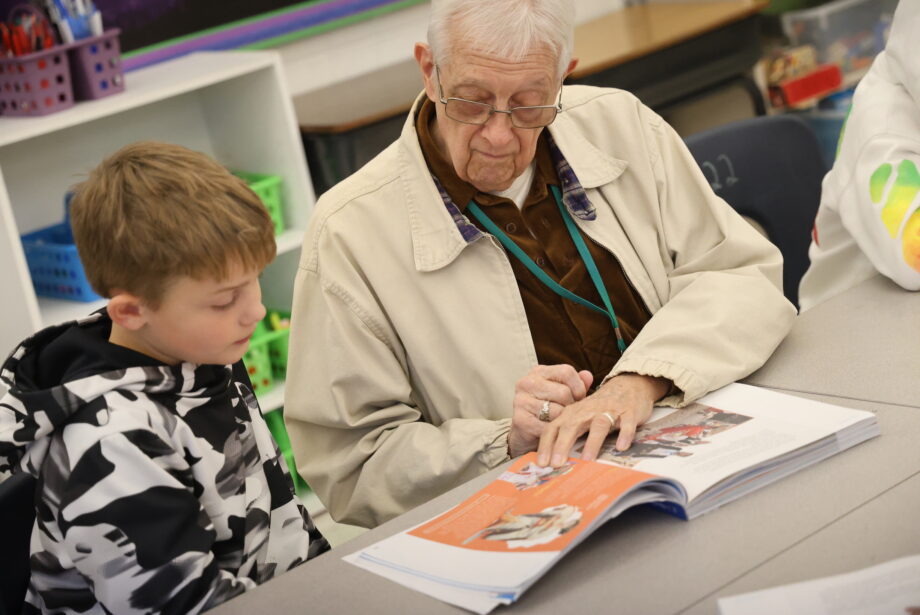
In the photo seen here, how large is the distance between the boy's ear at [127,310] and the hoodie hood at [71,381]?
0.03 metres

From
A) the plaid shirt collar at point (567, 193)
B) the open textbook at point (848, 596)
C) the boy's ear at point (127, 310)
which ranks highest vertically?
the boy's ear at point (127, 310)

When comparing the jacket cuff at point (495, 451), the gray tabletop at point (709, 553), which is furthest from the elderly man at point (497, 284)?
the gray tabletop at point (709, 553)

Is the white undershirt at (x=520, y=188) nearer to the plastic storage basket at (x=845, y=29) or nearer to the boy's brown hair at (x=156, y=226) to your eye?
the boy's brown hair at (x=156, y=226)

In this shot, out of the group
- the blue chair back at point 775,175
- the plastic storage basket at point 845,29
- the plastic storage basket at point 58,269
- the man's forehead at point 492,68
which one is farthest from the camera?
the plastic storage basket at point 845,29

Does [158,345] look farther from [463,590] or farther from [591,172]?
[591,172]

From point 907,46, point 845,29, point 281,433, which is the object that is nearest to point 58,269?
point 281,433

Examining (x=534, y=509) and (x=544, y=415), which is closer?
(x=534, y=509)

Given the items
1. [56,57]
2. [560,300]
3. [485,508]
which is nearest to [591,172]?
[560,300]

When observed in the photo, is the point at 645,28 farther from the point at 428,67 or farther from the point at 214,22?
the point at 428,67

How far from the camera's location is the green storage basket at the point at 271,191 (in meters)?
2.83

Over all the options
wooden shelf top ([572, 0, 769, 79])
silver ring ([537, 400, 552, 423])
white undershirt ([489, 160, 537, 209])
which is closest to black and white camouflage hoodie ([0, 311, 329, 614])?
silver ring ([537, 400, 552, 423])

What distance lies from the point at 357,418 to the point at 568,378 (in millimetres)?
314

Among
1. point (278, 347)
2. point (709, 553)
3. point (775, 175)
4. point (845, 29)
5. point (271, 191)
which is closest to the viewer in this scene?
point (709, 553)

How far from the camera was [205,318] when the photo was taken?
1.29 meters
